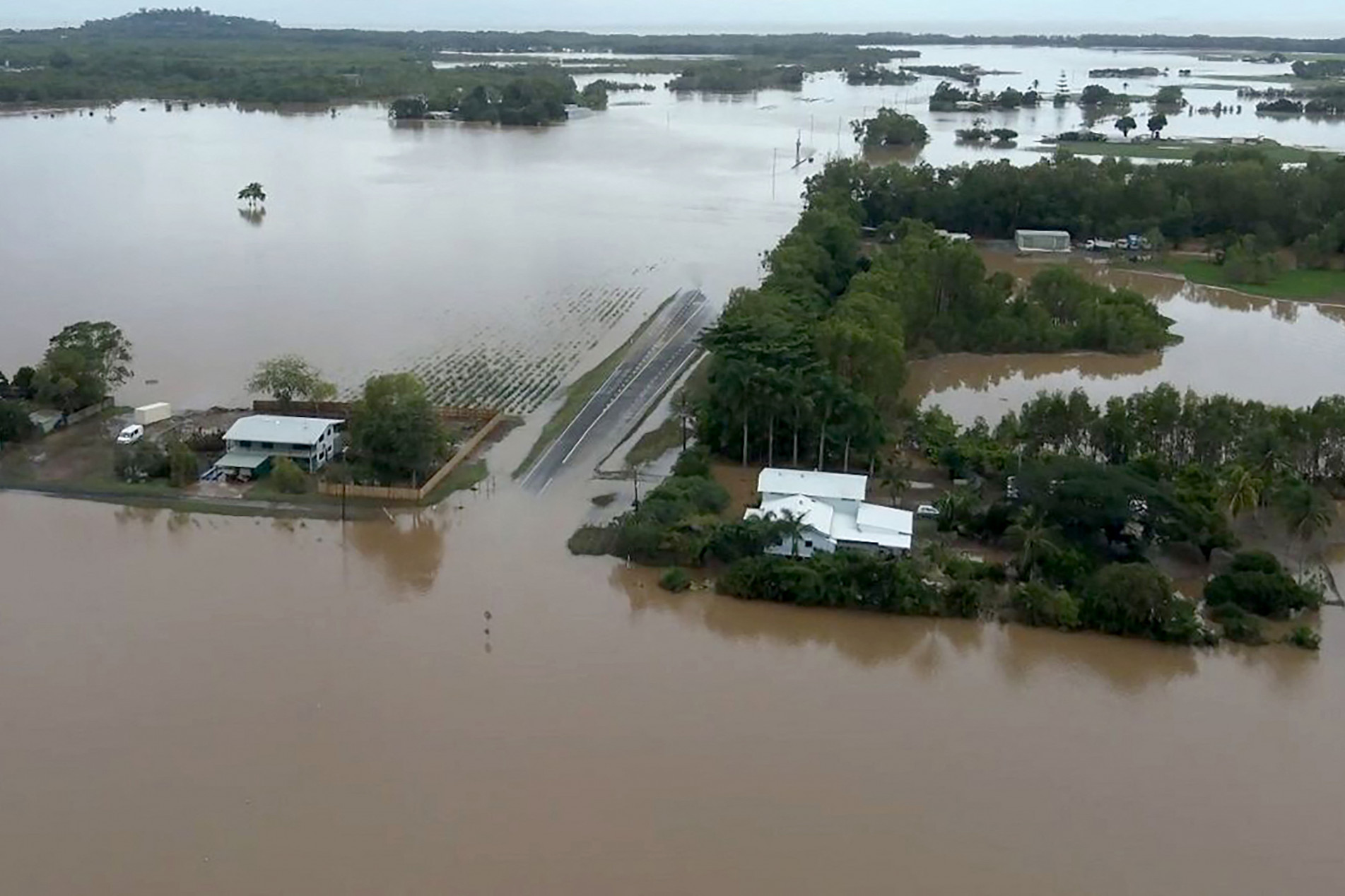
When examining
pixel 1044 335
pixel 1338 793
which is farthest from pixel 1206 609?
pixel 1044 335

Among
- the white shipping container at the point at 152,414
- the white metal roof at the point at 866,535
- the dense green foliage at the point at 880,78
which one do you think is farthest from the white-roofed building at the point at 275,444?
the dense green foliage at the point at 880,78

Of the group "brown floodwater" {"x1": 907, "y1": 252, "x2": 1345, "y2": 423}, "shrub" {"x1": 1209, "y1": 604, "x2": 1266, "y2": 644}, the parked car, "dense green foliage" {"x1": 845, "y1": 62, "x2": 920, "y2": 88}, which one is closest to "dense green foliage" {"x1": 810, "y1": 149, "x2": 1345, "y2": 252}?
"brown floodwater" {"x1": 907, "y1": 252, "x2": 1345, "y2": 423}

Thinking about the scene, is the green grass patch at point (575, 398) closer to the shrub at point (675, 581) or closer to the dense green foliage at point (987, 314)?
the shrub at point (675, 581)

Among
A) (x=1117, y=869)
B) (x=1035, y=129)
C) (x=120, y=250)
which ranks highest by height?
(x=1035, y=129)

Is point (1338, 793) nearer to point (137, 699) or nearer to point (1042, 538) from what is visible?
point (1042, 538)

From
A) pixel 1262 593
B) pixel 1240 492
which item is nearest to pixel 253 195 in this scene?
pixel 1240 492

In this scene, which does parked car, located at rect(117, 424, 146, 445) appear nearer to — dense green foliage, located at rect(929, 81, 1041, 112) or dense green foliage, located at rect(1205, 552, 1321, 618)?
dense green foliage, located at rect(1205, 552, 1321, 618)
